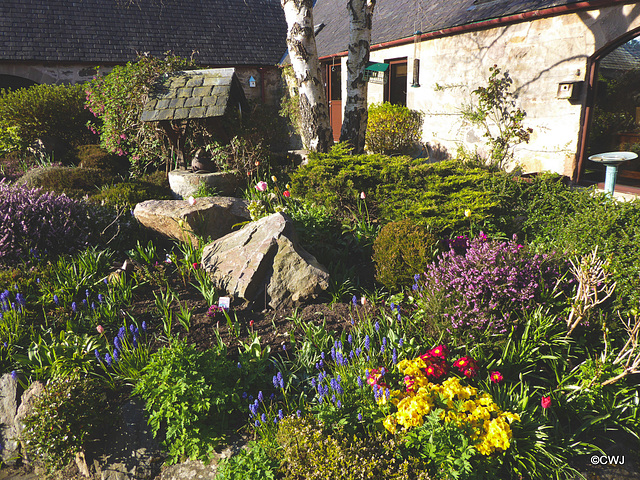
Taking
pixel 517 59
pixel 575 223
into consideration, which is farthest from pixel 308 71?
pixel 575 223

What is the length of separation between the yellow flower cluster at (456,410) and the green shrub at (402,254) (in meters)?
1.39

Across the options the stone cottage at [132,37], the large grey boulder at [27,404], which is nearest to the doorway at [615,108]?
the large grey boulder at [27,404]

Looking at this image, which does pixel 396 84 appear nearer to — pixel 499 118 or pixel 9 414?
pixel 499 118

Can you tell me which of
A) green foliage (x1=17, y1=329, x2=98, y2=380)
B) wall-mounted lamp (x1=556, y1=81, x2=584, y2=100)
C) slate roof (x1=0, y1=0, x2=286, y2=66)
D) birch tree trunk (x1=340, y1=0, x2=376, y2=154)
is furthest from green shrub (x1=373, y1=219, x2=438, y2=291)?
slate roof (x1=0, y1=0, x2=286, y2=66)

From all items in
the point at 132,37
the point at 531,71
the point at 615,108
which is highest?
the point at 132,37

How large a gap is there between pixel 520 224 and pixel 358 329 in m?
2.86

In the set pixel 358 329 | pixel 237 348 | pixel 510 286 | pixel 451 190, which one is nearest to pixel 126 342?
pixel 237 348

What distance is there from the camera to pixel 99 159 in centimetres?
944

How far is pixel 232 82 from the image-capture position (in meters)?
7.43

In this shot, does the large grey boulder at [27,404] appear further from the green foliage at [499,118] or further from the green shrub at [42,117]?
the green shrub at [42,117]

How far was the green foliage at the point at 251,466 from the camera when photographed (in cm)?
245

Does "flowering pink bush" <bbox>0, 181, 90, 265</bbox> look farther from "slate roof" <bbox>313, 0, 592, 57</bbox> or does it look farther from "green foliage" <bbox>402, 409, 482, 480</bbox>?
"slate roof" <bbox>313, 0, 592, 57</bbox>

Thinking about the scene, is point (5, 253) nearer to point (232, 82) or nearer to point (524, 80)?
point (232, 82)

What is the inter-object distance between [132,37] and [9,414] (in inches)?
565
